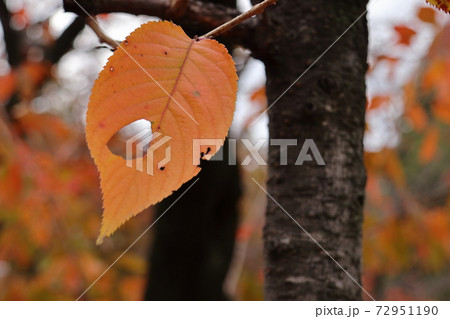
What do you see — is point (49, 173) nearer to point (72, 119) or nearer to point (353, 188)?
point (353, 188)

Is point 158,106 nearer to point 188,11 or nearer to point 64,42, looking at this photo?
point 188,11

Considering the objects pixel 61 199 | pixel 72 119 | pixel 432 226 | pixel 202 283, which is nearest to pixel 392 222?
pixel 432 226

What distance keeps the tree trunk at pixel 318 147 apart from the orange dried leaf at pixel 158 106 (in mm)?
263

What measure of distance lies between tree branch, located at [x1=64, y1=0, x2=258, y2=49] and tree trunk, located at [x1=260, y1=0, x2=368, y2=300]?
35 mm

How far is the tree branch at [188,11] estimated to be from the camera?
1.58 ft

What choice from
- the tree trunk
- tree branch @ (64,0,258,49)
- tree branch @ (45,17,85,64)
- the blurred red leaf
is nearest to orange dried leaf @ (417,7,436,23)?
the blurred red leaf

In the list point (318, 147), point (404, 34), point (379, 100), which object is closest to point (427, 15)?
point (404, 34)

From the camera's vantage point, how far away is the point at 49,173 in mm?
2273

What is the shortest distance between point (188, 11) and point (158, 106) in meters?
0.23

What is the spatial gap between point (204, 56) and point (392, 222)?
222 cm

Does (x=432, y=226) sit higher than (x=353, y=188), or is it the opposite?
(x=353, y=188)

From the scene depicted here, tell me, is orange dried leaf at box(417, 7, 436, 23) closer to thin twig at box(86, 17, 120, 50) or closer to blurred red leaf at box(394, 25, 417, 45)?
blurred red leaf at box(394, 25, 417, 45)

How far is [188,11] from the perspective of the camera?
55 cm

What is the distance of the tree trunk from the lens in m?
0.61
